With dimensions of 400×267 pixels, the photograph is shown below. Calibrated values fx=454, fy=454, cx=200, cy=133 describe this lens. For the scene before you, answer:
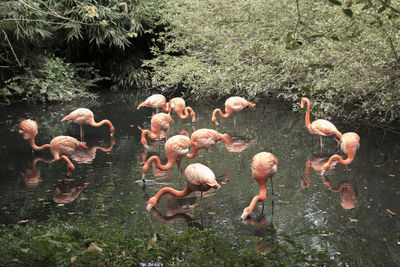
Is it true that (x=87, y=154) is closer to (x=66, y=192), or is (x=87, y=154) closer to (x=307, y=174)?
(x=66, y=192)

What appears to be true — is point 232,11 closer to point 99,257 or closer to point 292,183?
point 292,183

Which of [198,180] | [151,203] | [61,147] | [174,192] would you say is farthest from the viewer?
[61,147]

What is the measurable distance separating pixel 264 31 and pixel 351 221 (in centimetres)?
626

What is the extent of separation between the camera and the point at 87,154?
7000mm

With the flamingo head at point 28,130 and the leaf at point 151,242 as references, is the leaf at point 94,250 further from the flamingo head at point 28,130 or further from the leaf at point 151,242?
the flamingo head at point 28,130

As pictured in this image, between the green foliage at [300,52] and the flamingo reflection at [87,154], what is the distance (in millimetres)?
3317

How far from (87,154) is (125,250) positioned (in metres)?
4.30

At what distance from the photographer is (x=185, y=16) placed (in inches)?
461

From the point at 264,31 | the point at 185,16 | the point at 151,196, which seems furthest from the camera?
the point at 185,16

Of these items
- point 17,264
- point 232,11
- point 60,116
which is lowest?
point 60,116

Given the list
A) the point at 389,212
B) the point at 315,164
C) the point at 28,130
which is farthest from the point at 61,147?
the point at 389,212

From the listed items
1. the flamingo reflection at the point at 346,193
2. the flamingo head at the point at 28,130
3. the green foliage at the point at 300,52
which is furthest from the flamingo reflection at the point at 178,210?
the flamingo head at the point at 28,130

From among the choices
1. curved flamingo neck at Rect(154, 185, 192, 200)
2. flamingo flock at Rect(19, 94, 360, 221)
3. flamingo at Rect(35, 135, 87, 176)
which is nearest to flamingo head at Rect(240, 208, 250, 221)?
flamingo flock at Rect(19, 94, 360, 221)

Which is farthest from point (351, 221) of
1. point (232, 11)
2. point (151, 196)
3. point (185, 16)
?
point (185, 16)
